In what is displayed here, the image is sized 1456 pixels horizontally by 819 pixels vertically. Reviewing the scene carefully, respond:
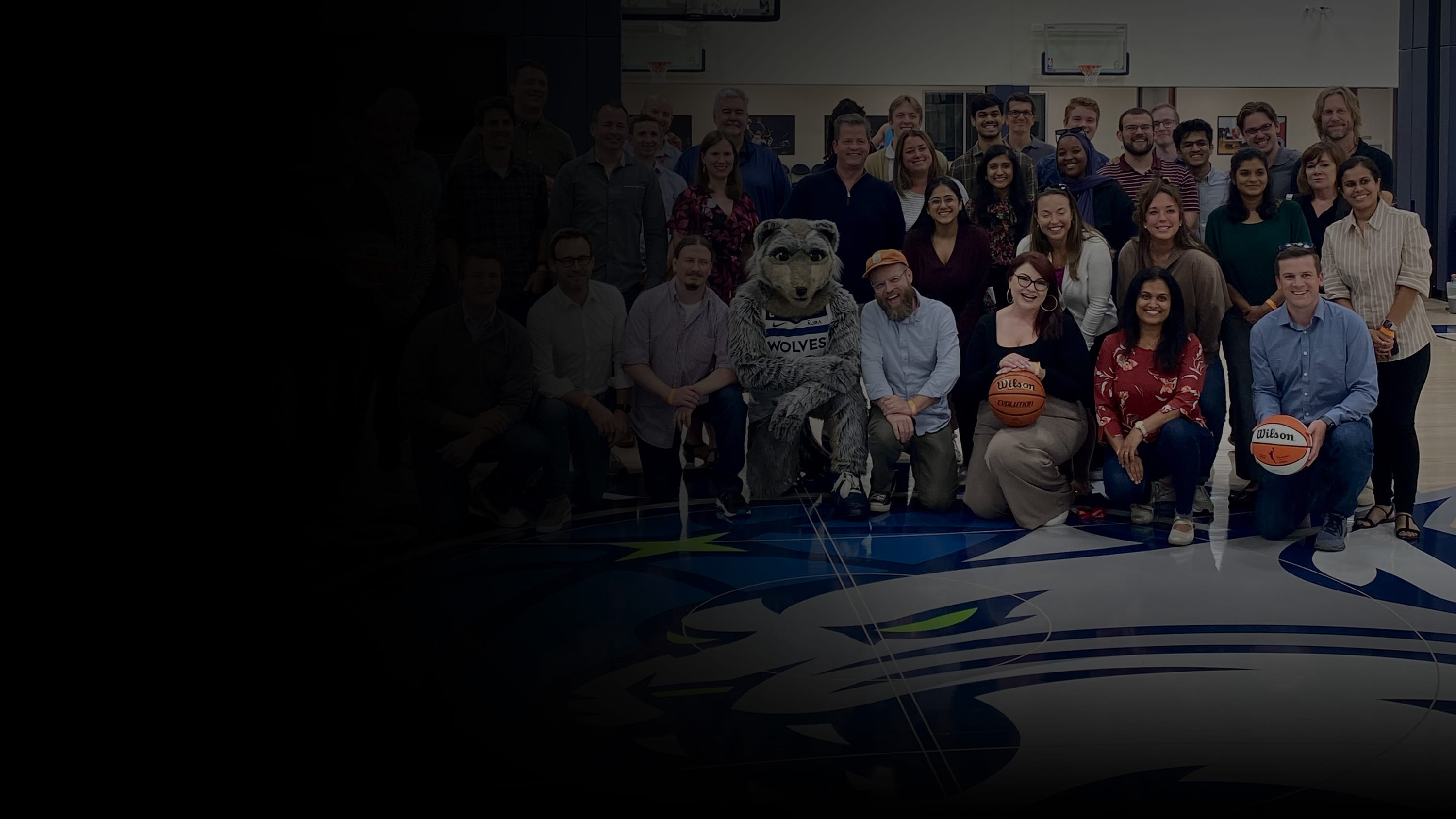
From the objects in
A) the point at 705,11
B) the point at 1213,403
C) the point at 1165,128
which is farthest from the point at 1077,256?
the point at 705,11

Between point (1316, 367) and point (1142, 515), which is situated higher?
point (1316, 367)

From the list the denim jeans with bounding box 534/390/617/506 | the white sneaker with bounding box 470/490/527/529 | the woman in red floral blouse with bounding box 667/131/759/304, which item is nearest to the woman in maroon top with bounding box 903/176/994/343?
the woman in red floral blouse with bounding box 667/131/759/304

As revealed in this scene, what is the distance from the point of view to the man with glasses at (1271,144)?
5820mm

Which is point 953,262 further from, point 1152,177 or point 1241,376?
point 1241,376

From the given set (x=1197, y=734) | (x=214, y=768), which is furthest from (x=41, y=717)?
(x=1197, y=734)

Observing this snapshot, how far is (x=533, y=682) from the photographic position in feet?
11.0

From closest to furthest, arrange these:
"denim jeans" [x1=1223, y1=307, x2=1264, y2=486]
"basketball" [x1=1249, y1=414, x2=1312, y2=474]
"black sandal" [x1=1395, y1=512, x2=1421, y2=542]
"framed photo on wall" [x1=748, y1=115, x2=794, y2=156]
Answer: "basketball" [x1=1249, y1=414, x2=1312, y2=474] → "black sandal" [x1=1395, y1=512, x2=1421, y2=542] → "denim jeans" [x1=1223, y1=307, x2=1264, y2=486] → "framed photo on wall" [x1=748, y1=115, x2=794, y2=156]

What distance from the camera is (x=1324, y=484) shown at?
4.57 meters

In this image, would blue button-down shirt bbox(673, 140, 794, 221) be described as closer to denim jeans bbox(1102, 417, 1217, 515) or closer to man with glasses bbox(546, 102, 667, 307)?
man with glasses bbox(546, 102, 667, 307)

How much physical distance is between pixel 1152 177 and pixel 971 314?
41.9 inches

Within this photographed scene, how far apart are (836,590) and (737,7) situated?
691 cm

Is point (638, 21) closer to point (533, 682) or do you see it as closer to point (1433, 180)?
point (1433, 180)

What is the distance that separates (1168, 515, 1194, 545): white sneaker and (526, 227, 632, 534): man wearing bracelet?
218 cm

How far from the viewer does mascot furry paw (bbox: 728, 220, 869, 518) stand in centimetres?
516
